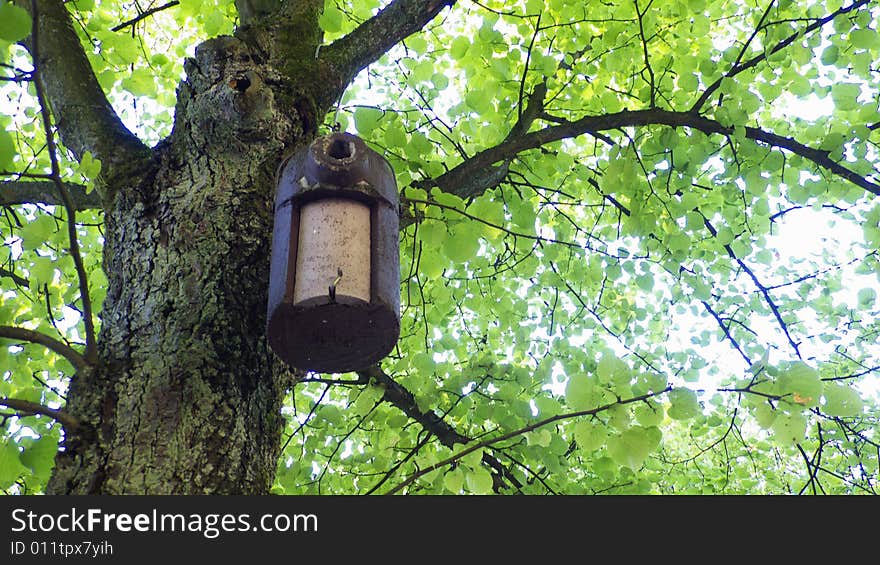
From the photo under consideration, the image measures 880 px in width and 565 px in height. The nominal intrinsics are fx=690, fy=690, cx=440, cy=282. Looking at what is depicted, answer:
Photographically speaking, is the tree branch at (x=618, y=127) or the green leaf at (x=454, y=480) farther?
the tree branch at (x=618, y=127)

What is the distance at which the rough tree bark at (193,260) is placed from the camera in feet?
4.68

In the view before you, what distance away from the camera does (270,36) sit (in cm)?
230

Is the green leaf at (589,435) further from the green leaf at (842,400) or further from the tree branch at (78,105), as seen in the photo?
the tree branch at (78,105)

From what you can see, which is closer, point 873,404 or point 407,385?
point 407,385

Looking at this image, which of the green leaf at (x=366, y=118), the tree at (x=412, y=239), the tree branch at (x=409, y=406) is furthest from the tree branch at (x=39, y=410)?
the green leaf at (x=366, y=118)

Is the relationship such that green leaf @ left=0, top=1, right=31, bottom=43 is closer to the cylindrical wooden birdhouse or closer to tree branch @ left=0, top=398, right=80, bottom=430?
the cylindrical wooden birdhouse

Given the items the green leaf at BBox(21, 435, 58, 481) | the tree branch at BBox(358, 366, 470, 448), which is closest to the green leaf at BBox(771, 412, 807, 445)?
the tree branch at BBox(358, 366, 470, 448)

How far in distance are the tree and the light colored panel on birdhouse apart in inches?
11.1

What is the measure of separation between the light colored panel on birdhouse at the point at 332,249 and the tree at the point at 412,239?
28 centimetres

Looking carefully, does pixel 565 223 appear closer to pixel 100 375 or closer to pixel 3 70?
pixel 100 375

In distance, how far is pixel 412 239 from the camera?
2.90 metres

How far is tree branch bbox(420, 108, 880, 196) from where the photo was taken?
2.48 m

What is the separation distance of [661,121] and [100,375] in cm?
200

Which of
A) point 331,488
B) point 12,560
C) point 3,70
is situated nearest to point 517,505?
point 12,560
